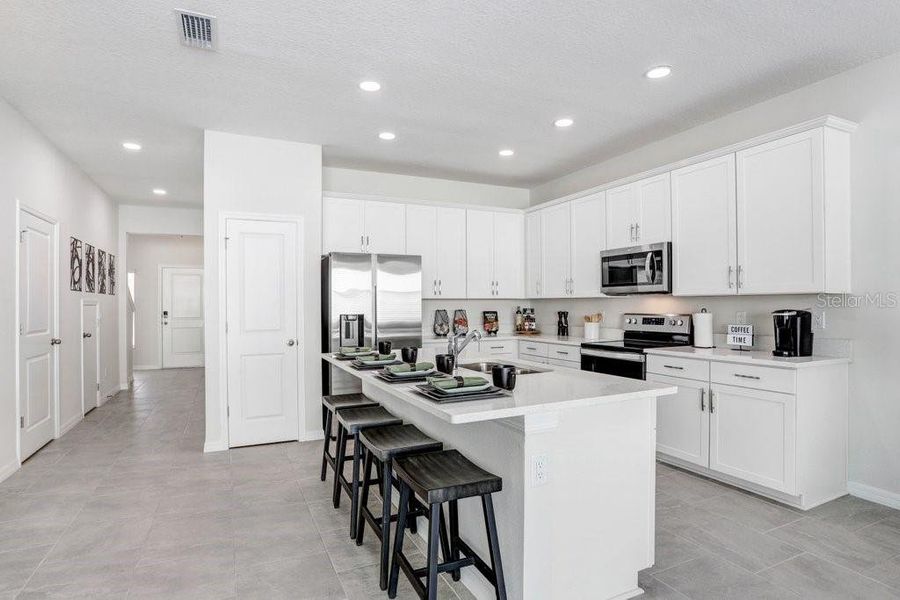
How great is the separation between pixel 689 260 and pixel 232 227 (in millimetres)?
3811

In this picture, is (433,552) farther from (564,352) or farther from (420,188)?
(420,188)

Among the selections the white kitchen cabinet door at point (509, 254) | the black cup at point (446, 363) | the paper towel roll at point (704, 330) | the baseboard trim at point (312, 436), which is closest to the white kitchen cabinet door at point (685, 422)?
the paper towel roll at point (704, 330)

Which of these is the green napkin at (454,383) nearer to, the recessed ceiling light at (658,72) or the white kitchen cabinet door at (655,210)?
the recessed ceiling light at (658,72)

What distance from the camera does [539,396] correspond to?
198 cm

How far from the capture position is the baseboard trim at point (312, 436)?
4.62 metres

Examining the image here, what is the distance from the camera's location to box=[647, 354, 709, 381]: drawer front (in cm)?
354

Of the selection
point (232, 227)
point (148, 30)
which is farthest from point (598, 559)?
point (232, 227)

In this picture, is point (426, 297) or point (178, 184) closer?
point (426, 297)

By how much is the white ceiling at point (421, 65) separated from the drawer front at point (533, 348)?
200cm

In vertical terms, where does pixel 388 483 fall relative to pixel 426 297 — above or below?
below

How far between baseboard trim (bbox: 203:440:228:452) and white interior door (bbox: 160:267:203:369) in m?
6.20

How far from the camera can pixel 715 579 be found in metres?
2.29

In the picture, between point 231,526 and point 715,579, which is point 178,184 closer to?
point 231,526

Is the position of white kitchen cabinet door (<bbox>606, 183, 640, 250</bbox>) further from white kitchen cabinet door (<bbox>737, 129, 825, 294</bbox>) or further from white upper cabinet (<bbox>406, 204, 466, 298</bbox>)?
white upper cabinet (<bbox>406, 204, 466, 298</bbox>)
